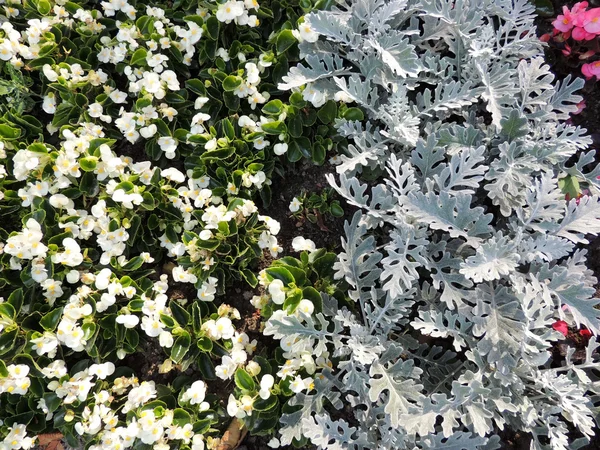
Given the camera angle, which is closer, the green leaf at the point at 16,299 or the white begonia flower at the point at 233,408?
the white begonia flower at the point at 233,408

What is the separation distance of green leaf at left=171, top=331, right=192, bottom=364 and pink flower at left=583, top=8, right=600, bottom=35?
73.1 inches

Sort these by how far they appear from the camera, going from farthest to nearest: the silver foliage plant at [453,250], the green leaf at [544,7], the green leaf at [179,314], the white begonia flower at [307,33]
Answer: the green leaf at [544,7], the white begonia flower at [307,33], the green leaf at [179,314], the silver foliage plant at [453,250]

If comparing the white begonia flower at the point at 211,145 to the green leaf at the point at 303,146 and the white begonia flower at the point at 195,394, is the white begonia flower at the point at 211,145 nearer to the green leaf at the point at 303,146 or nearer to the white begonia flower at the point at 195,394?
the green leaf at the point at 303,146

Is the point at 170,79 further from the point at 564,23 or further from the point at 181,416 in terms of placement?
the point at 564,23

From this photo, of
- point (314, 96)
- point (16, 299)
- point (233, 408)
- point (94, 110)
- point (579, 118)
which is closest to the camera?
point (233, 408)

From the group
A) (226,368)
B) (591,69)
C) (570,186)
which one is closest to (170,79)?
(226,368)

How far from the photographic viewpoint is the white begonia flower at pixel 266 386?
1.62 m

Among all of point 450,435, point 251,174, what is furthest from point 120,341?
point 450,435

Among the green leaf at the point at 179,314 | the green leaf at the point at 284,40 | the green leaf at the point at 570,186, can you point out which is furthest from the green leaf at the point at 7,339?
the green leaf at the point at 570,186

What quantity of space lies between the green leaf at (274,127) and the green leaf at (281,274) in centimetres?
54

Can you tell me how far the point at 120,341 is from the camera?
1.74 m

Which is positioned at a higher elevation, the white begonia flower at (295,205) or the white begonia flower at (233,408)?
the white begonia flower at (295,205)

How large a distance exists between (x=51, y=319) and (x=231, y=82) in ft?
3.47

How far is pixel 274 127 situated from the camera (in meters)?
1.88
